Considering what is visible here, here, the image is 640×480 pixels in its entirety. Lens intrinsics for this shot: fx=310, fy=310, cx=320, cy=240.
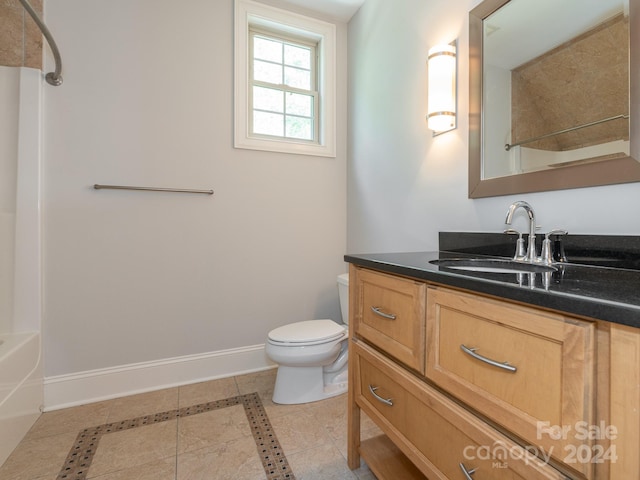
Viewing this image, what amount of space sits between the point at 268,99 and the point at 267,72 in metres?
0.20

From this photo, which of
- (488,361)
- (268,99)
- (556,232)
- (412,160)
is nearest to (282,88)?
(268,99)

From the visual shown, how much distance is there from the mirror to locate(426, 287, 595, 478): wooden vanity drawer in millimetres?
643

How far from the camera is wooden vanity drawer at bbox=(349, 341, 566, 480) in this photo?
669 mm

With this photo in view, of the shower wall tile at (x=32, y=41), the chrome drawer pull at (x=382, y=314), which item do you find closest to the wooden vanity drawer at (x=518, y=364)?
the chrome drawer pull at (x=382, y=314)

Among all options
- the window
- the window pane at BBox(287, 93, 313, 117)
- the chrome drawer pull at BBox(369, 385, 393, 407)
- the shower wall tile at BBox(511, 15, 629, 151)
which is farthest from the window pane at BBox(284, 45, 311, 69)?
the chrome drawer pull at BBox(369, 385, 393, 407)

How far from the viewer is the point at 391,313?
1.01m

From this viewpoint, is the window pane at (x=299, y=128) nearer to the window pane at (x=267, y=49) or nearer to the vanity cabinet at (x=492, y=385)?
the window pane at (x=267, y=49)

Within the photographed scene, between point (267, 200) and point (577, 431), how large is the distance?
196 centimetres

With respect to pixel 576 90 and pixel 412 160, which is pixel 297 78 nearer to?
pixel 412 160

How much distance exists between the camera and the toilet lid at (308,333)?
170 centimetres

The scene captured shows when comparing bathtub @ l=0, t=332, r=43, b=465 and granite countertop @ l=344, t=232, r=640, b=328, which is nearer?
granite countertop @ l=344, t=232, r=640, b=328

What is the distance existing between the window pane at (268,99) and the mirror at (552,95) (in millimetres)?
1381

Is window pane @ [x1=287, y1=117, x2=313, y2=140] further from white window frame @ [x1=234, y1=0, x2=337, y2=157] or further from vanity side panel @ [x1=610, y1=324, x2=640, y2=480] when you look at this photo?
vanity side panel @ [x1=610, y1=324, x2=640, y2=480]

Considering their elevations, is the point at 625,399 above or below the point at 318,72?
below
